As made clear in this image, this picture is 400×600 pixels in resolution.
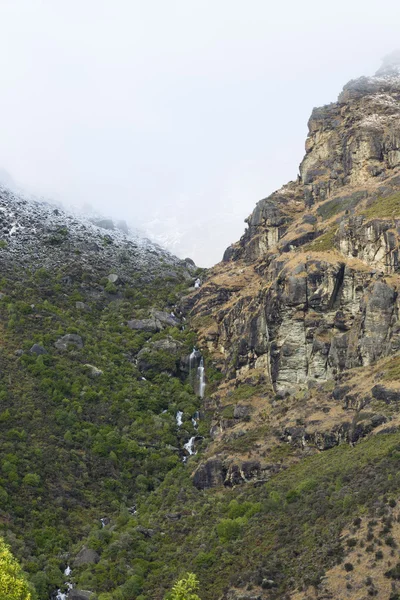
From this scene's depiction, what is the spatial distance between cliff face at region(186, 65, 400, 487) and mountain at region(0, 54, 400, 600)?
1.01 feet

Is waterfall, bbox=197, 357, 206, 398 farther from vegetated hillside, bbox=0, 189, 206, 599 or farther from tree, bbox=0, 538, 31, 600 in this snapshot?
tree, bbox=0, 538, 31, 600

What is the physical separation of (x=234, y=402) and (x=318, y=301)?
1976 cm

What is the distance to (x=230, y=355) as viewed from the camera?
109938 mm

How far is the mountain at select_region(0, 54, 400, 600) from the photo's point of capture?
57.2 metres

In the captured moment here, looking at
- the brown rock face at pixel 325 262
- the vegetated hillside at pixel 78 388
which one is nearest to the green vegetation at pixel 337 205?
the brown rock face at pixel 325 262

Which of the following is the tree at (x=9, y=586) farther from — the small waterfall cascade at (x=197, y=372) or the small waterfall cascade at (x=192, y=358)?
the small waterfall cascade at (x=192, y=358)

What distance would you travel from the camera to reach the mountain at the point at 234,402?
188ft

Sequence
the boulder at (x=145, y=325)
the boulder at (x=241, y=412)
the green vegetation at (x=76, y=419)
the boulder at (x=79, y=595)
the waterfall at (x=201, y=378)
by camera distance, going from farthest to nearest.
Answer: the boulder at (x=145, y=325) → the waterfall at (x=201, y=378) → the boulder at (x=241, y=412) → the green vegetation at (x=76, y=419) → the boulder at (x=79, y=595)

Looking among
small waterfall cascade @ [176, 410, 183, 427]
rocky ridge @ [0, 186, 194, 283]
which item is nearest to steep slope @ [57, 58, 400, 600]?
small waterfall cascade @ [176, 410, 183, 427]

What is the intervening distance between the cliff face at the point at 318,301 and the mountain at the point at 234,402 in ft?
1.01

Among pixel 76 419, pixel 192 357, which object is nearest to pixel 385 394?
pixel 76 419

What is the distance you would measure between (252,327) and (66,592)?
52.1 metres

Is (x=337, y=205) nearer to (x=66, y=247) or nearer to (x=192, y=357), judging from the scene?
(x=192, y=357)

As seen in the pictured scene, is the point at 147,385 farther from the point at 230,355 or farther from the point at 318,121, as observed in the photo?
the point at 318,121
